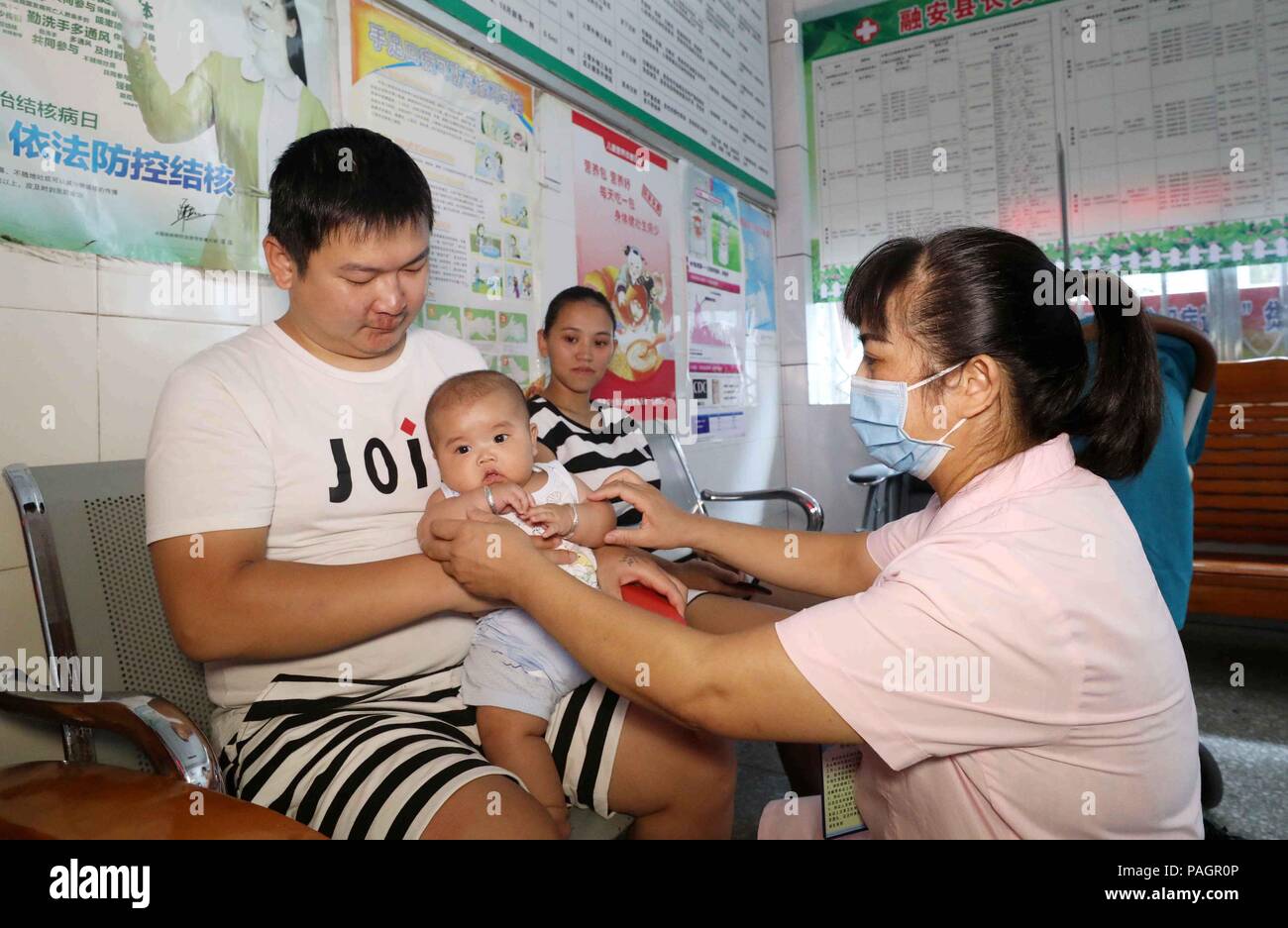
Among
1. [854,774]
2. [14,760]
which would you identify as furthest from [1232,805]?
[14,760]

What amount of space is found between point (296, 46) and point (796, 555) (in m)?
1.61

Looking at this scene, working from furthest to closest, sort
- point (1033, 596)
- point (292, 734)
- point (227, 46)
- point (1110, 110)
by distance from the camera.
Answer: point (1110, 110), point (227, 46), point (292, 734), point (1033, 596)

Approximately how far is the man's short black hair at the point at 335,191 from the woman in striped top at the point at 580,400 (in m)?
1.10

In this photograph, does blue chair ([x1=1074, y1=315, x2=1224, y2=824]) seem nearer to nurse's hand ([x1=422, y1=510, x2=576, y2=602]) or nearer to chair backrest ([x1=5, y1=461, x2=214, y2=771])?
nurse's hand ([x1=422, y1=510, x2=576, y2=602])

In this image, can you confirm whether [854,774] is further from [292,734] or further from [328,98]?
[328,98]

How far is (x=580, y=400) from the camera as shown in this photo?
242 cm

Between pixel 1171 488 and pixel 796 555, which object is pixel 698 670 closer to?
pixel 796 555

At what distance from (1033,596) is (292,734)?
0.96 m

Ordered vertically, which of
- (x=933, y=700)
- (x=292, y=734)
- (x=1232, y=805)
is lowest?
(x=1232, y=805)

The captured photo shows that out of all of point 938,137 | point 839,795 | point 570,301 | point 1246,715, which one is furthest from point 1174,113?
point 839,795

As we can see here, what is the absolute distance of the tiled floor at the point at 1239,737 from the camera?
2020 mm

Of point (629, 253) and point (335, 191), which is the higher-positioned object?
point (629, 253)

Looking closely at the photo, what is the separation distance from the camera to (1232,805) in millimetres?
2057

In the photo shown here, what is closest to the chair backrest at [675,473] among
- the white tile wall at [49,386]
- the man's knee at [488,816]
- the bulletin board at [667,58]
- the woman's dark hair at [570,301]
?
the woman's dark hair at [570,301]
